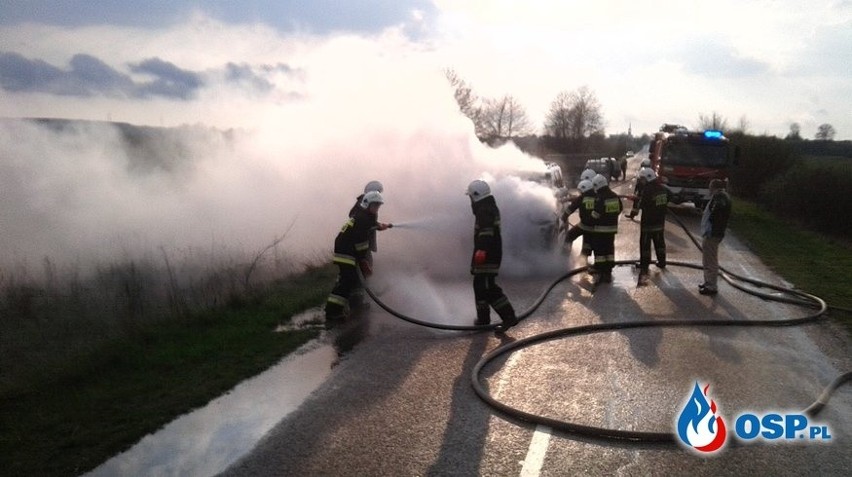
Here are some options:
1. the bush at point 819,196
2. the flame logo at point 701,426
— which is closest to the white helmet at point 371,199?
the flame logo at point 701,426

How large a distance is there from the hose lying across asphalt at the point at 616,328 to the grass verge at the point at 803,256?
0.59 m

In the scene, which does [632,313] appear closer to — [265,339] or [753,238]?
[265,339]

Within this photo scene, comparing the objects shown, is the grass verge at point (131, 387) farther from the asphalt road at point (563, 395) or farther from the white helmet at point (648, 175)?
the white helmet at point (648, 175)

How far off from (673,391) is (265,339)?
4.85 meters

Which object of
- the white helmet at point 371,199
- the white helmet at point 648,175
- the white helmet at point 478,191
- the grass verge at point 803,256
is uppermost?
the white helmet at point 478,191

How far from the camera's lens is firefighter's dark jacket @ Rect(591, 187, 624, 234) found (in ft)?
37.8

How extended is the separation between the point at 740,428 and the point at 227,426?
4223 mm

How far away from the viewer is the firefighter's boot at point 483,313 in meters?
8.44

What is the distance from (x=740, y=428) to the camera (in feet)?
16.8

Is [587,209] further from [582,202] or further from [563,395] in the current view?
[563,395]

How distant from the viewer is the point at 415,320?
8.42 metres

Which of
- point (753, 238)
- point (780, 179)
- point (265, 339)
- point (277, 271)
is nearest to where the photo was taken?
point (265, 339)

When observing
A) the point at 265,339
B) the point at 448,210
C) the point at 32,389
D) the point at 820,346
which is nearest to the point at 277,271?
the point at 448,210

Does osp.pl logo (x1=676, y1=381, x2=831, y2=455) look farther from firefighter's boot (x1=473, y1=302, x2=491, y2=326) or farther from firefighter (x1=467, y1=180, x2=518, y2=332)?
firefighter's boot (x1=473, y1=302, x2=491, y2=326)
